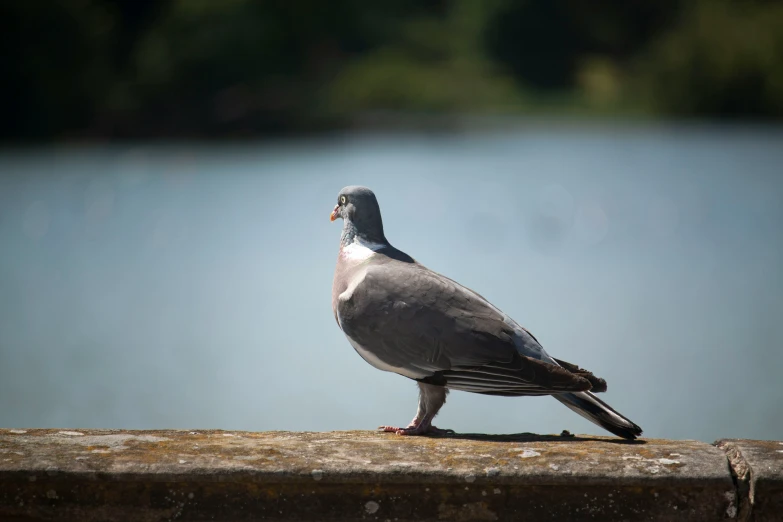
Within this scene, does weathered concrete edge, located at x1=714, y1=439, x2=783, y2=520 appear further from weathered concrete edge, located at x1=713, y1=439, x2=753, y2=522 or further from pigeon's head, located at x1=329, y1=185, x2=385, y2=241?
pigeon's head, located at x1=329, y1=185, x2=385, y2=241

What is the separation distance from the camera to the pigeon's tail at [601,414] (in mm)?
3166

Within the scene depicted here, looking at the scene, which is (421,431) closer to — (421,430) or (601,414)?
(421,430)

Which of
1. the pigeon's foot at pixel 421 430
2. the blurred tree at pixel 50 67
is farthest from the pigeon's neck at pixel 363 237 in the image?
the blurred tree at pixel 50 67

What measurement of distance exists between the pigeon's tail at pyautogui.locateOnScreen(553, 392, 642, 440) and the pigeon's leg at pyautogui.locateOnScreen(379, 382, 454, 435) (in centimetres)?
48

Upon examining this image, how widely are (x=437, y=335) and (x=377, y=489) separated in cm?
108

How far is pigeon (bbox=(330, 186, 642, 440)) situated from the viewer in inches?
135

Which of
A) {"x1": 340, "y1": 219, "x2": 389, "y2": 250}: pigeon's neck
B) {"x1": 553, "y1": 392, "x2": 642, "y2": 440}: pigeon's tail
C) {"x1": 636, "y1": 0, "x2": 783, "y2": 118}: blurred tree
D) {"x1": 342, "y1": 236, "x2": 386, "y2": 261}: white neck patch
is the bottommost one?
{"x1": 553, "y1": 392, "x2": 642, "y2": 440}: pigeon's tail

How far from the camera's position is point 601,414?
3.33 metres

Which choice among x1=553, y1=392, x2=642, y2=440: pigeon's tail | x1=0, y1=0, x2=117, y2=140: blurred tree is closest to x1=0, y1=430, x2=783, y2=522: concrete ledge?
x1=553, y1=392, x2=642, y2=440: pigeon's tail

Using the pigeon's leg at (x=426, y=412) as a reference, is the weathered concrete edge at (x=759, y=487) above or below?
below

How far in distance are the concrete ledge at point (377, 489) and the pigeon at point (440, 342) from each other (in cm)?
64

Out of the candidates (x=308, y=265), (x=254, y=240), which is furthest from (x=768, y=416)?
(x=254, y=240)

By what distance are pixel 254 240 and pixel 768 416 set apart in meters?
12.8

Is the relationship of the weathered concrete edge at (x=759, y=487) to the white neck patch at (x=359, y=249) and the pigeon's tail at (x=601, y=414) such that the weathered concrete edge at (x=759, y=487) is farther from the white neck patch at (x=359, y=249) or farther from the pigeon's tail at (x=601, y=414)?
the white neck patch at (x=359, y=249)
